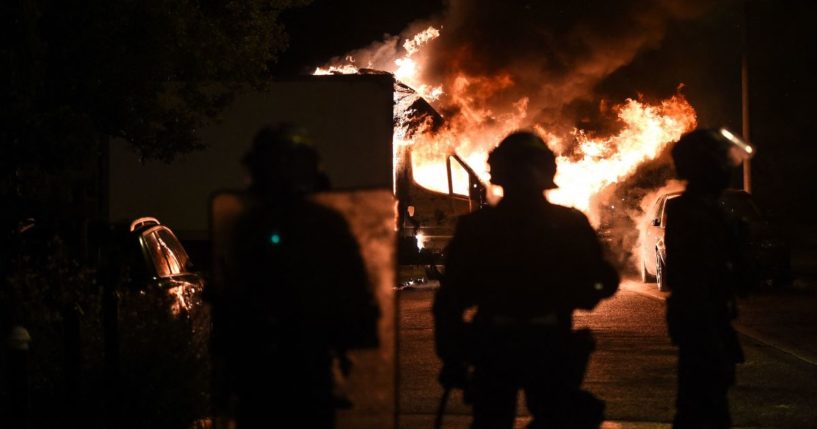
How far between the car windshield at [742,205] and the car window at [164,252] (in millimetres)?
10927

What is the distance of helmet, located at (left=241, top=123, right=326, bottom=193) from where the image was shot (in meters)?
4.40

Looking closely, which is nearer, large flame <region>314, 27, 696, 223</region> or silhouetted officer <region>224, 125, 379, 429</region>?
silhouetted officer <region>224, 125, 379, 429</region>

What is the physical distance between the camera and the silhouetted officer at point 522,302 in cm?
476

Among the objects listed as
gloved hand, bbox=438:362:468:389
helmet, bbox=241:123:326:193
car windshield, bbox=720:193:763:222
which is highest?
car windshield, bbox=720:193:763:222

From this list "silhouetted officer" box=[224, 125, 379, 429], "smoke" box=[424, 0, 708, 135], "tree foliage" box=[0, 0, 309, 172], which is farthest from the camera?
"smoke" box=[424, 0, 708, 135]

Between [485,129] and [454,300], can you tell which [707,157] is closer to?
[454,300]

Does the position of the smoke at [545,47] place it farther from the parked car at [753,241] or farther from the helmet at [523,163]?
the helmet at [523,163]

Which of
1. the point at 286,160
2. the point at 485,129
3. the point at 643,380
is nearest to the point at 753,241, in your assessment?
the point at 485,129

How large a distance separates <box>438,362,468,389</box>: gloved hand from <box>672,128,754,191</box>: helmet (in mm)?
1771

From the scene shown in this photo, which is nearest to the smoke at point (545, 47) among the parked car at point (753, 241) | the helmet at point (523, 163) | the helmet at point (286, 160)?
the parked car at point (753, 241)

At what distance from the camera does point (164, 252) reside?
11.1 metres

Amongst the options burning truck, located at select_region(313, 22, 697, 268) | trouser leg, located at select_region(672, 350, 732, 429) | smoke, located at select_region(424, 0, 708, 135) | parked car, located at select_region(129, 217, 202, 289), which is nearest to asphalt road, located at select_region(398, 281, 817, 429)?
parked car, located at select_region(129, 217, 202, 289)

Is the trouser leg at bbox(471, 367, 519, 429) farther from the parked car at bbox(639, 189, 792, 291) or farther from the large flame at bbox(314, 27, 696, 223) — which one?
the large flame at bbox(314, 27, 696, 223)

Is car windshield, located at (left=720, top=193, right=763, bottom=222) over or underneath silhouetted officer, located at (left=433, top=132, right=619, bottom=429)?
over
